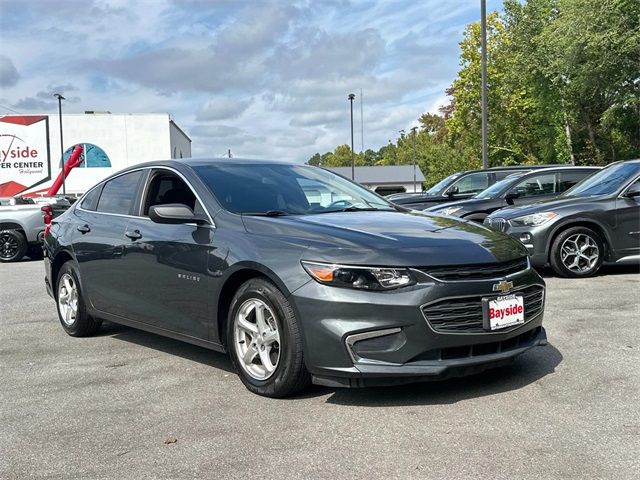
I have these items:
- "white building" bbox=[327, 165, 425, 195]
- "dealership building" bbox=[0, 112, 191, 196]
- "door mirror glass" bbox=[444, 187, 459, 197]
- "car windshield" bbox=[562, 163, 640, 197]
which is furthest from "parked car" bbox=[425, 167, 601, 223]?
"white building" bbox=[327, 165, 425, 195]

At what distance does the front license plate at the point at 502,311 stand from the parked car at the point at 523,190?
7625 millimetres

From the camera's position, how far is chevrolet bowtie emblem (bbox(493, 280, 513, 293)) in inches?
157

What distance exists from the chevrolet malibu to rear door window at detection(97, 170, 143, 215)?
0.13 ft

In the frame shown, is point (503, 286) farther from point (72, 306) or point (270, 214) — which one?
point (72, 306)

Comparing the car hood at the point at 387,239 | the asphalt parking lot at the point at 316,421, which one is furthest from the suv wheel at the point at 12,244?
the car hood at the point at 387,239

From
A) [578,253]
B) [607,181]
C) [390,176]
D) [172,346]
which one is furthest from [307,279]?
[390,176]

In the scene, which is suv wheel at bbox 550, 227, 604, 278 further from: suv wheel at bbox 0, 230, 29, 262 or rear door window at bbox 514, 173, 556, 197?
suv wheel at bbox 0, 230, 29, 262

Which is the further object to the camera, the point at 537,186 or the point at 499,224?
the point at 537,186

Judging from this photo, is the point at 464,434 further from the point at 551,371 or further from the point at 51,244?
the point at 51,244

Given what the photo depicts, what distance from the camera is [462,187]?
1525 cm

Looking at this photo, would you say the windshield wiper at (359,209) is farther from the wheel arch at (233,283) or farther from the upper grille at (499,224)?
the upper grille at (499,224)

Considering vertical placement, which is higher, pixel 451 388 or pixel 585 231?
pixel 585 231

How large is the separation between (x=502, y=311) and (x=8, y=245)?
44.4 ft

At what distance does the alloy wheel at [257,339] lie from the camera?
13.7 feet
